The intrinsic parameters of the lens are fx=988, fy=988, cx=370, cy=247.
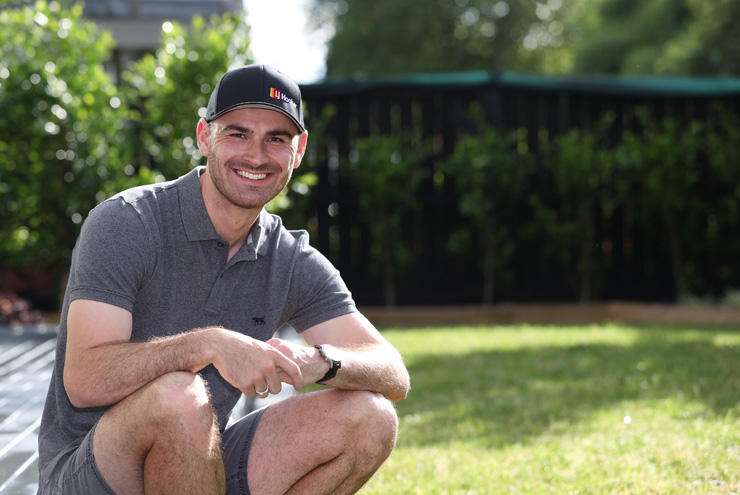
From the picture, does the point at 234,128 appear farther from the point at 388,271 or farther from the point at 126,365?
the point at 388,271

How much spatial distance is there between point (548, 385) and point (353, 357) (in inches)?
127

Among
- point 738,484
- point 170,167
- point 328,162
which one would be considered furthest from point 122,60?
point 738,484

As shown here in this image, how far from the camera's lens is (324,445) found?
9.25 feet

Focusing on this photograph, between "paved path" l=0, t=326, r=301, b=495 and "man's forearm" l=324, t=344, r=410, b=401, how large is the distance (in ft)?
3.43

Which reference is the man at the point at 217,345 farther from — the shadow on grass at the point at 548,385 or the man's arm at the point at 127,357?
the shadow on grass at the point at 548,385

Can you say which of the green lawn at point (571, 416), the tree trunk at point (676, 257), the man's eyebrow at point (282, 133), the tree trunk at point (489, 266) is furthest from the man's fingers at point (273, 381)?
the tree trunk at point (676, 257)

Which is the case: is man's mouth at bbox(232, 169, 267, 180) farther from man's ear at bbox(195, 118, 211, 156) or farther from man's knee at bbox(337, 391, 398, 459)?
man's knee at bbox(337, 391, 398, 459)

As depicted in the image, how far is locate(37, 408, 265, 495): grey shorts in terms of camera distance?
2494mm

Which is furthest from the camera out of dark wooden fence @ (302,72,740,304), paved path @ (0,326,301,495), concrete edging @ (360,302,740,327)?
dark wooden fence @ (302,72,740,304)

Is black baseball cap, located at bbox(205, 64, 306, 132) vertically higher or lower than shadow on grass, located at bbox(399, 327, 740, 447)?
higher

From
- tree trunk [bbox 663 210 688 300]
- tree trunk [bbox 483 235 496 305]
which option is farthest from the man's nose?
tree trunk [bbox 663 210 688 300]

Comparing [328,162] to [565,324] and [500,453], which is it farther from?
[500,453]

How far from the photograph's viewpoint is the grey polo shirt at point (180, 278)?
2.60 m

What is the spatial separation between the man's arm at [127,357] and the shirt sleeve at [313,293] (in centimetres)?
52
